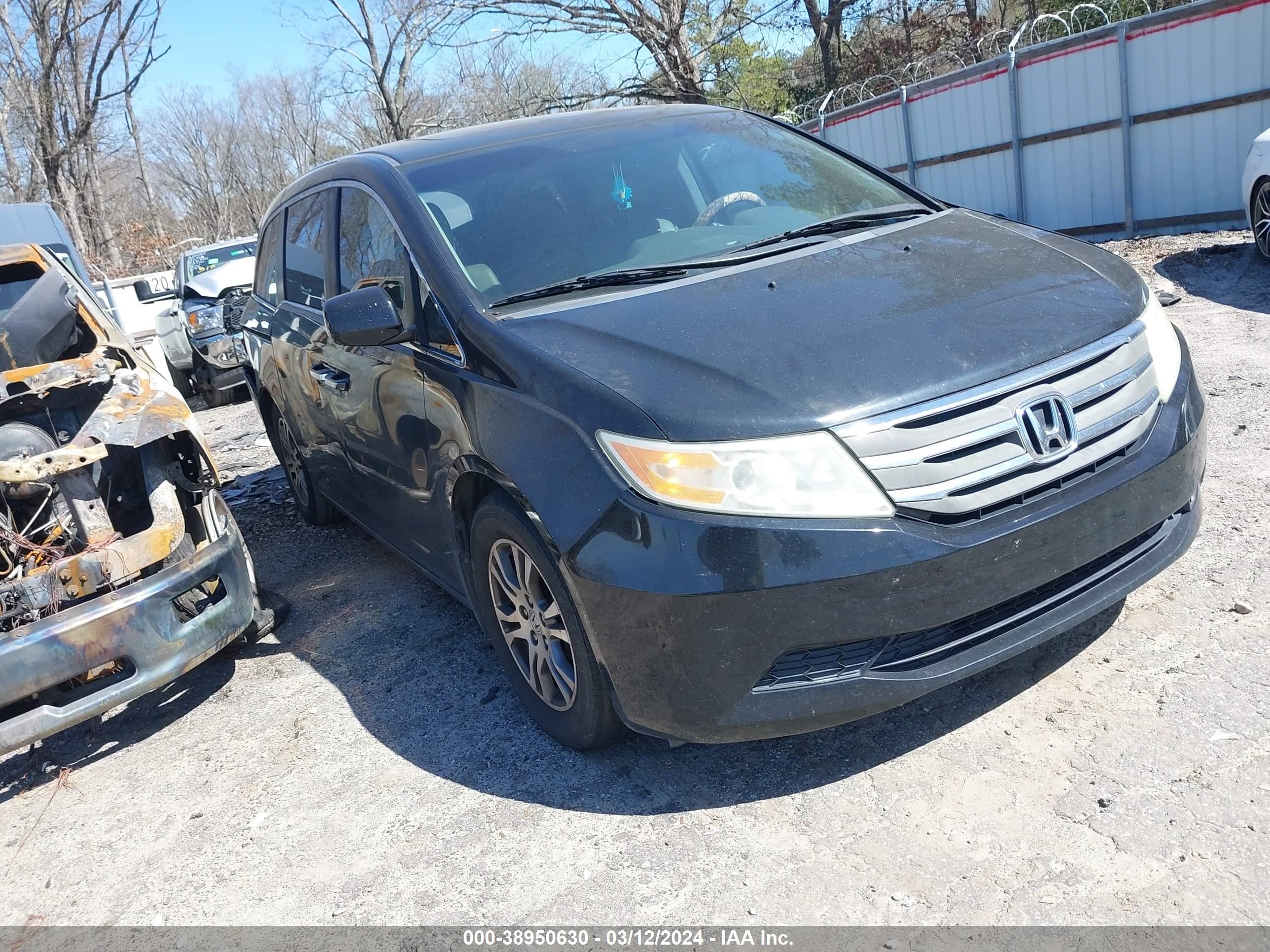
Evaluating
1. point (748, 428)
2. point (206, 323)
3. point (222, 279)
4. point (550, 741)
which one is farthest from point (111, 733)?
point (222, 279)

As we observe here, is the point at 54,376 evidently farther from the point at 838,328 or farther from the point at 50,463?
the point at 838,328

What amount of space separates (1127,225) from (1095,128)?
1108 mm

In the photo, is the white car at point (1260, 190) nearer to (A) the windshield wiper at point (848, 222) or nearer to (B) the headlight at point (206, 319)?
(A) the windshield wiper at point (848, 222)

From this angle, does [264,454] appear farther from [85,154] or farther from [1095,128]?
[85,154]

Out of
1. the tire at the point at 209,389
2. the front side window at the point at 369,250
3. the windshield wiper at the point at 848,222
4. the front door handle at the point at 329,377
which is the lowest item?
the tire at the point at 209,389

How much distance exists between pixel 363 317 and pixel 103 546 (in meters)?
1.33


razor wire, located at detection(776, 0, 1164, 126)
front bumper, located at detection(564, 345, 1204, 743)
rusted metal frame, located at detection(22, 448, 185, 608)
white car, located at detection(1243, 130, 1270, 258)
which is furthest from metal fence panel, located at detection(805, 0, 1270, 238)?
rusted metal frame, located at detection(22, 448, 185, 608)

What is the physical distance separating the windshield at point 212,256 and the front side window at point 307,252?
8194mm

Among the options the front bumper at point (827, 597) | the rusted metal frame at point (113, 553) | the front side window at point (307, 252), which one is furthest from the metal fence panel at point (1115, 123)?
the rusted metal frame at point (113, 553)

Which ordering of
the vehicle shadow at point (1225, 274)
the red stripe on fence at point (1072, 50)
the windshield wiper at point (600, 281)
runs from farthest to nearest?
the red stripe on fence at point (1072, 50)
the vehicle shadow at point (1225, 274)
the windshield wiper at point (600, 281)

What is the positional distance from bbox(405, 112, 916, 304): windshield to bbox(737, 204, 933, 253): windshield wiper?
0.12 ft

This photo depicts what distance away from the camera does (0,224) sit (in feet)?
32.1

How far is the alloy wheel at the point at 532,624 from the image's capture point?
3006 millimetres

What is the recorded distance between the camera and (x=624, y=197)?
3.64 meters
